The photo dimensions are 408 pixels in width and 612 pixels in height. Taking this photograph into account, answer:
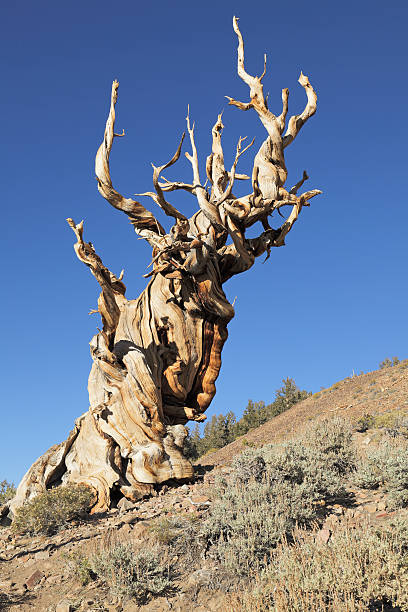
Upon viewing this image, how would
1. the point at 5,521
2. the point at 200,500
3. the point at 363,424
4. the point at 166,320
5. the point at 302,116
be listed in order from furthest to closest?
1. the point at 302,116
2. the point at 363,424
3. the point at 166,320
4. the point at 5,521
5. the point at 200,500

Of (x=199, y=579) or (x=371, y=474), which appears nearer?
(x=199, y=579)

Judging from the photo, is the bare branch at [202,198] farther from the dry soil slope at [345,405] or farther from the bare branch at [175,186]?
the dry soil slope at [345,405]

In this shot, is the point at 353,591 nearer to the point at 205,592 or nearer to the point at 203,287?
the point at 205,592

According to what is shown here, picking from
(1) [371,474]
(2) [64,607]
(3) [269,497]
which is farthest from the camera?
(1) [371,474]

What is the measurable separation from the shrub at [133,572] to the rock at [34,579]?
0.77m

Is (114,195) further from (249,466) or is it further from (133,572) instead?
(133,572)

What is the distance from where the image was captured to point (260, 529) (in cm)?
532

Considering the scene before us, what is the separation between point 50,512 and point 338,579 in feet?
15.6

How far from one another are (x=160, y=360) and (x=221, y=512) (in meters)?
5.03

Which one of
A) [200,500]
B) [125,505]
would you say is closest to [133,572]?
[200,500]

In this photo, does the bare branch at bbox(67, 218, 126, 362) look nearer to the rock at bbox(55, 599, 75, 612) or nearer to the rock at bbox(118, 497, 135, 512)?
the rock at bbox(118, 497, 135, 512)

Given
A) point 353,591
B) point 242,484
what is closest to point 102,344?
point 242,484

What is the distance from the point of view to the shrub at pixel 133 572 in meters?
4.97

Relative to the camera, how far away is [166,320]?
10.9 metres
